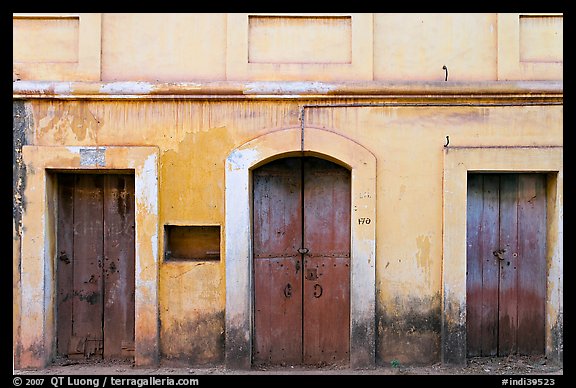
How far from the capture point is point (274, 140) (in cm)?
674

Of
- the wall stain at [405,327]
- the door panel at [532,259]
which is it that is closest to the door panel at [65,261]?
the wall stain at [405,327]

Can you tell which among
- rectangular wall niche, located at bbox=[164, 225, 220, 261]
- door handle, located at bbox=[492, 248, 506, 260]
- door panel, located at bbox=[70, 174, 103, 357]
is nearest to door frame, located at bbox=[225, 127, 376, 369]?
rectangular wall niche, located at bbox=[164, 225, 220, 261]

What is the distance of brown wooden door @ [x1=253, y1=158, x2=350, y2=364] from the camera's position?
277 inches

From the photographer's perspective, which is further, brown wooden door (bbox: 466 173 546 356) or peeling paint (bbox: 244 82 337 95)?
brown wooden door (bbox: 466 173 546 356)

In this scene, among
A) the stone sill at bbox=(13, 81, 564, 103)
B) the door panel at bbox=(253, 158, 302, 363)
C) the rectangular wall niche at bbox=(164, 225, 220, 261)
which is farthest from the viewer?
the door panel at bbox=(253, 158, 302, 363)

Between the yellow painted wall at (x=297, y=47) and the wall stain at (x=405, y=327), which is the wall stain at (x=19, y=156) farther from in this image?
the wall stain at (x=405, y=327)

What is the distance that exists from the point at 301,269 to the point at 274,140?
1.51m

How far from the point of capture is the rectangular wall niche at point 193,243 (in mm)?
6918

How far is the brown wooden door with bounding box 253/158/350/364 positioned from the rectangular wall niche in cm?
48

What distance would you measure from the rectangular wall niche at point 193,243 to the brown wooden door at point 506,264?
2.90m

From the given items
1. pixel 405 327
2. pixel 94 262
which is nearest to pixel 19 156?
pixel 94 262

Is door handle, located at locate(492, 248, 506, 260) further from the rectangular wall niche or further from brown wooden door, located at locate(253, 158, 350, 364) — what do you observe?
the rectangular wall niche

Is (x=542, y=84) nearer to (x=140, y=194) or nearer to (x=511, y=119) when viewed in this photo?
(x=511, y=119)

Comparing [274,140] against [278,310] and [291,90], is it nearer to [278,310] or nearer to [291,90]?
[291,90]
